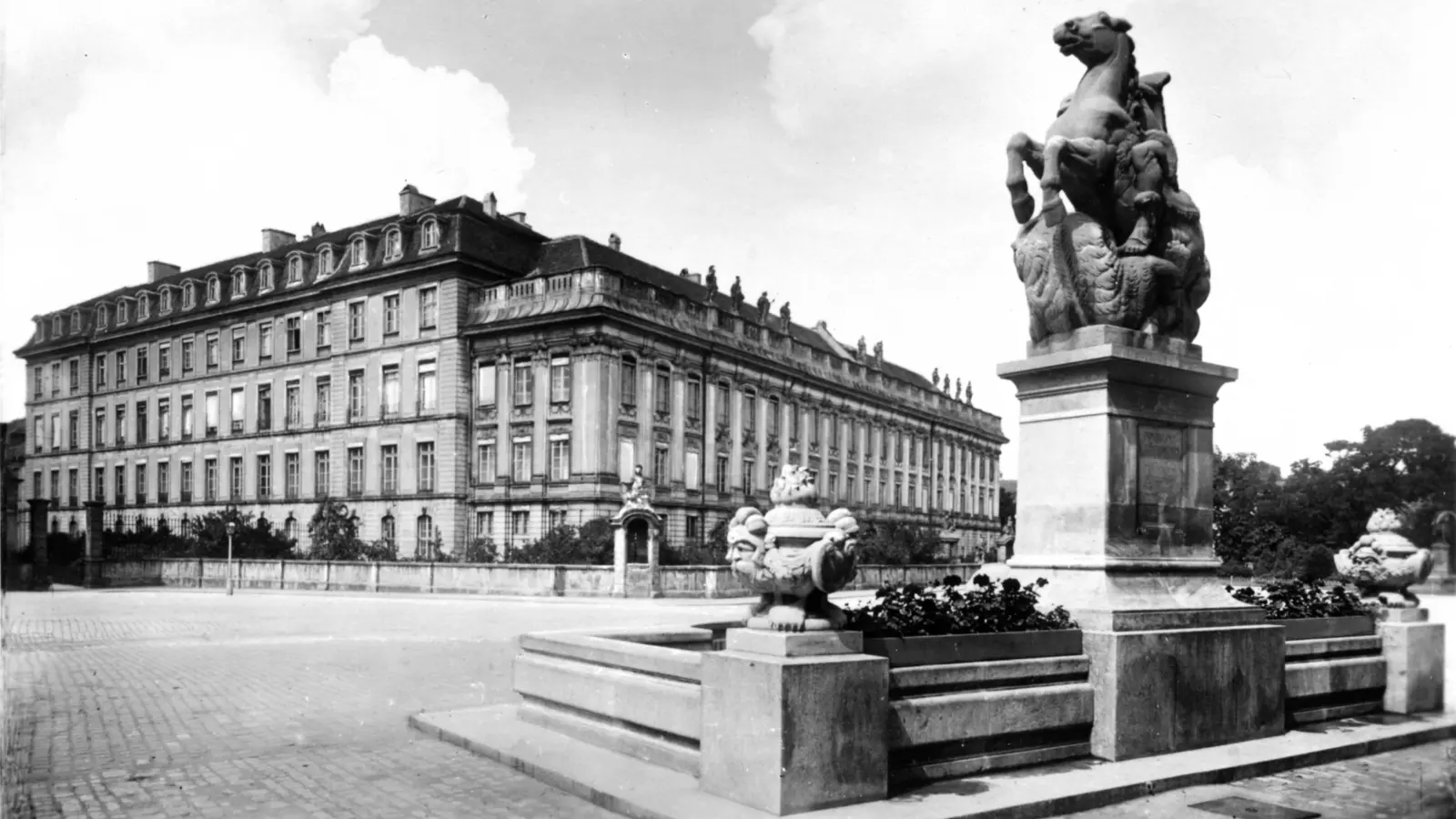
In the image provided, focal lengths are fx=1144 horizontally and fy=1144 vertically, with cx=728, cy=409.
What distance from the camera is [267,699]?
12.1 metres

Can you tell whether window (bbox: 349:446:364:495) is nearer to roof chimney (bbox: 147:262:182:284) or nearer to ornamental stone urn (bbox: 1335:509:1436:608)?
roof chimney (bbox: 147:262:182:284)

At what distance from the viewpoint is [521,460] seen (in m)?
52.5

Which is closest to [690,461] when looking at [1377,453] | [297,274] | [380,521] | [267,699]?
[380,521]

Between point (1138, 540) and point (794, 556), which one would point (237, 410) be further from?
point (794, 556)

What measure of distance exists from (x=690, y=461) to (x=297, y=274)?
2444 centimetres

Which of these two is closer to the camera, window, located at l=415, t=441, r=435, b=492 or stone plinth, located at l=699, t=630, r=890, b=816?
stone plinth, located at l=699, t=630, r=890, b=816

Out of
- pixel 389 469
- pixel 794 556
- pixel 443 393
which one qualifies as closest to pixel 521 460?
pixel 443 393

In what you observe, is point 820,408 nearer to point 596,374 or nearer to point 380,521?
point 596,374

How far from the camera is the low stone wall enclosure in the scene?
39719mm

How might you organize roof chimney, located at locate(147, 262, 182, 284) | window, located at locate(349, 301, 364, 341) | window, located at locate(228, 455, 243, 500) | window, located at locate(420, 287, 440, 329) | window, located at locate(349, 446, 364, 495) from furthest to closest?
1. roof chimney, located at locate(147, 262, 182, 284)
2. window, located at locate(228, 455, 243, 500)
3. window, located at locate(349, 446, 364, 495)
4. window, located at locate(349, 301, 364, 341)
5. window, located at locate(420, 287, 440, 329)

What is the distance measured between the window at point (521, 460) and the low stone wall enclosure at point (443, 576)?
31.2ft

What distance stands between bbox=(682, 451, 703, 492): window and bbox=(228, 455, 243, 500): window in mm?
27339

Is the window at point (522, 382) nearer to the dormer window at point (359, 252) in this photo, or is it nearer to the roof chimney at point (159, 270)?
the dormer window at point (359, 252)

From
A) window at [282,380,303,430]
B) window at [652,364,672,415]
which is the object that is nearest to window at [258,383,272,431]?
window at [282,380,303,430]
